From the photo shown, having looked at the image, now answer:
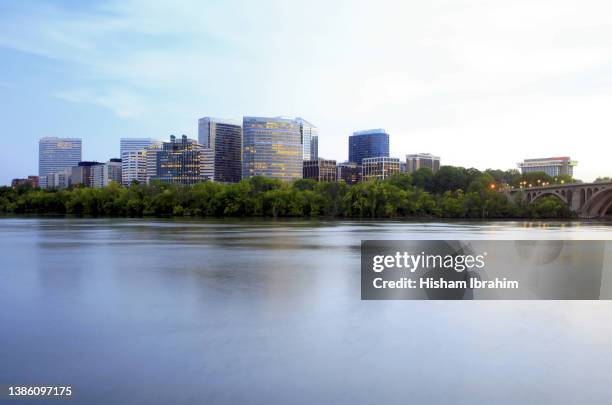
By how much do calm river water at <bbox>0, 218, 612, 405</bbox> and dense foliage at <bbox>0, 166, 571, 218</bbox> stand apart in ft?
278

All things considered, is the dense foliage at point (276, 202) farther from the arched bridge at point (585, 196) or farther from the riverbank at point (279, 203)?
the arched bridge at point (585, 196)

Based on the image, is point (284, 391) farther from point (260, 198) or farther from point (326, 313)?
point (260, 198)

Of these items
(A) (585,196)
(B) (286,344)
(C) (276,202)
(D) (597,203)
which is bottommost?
(B) (286,344)

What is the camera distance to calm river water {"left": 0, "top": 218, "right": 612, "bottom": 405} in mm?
8406

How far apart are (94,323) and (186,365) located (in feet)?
13.6

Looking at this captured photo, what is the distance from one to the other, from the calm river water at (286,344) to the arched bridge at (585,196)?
97882mm

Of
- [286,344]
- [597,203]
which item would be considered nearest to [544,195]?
[597,203]

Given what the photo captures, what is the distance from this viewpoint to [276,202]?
340 ft

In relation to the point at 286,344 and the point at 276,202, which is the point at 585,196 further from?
the point at 286,344

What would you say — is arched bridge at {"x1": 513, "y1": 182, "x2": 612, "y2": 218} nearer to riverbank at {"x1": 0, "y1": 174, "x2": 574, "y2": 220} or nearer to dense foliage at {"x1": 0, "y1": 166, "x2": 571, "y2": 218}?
riverbank at {"x1": 0, "y1": 174, "x2": 574, "y2": 220}

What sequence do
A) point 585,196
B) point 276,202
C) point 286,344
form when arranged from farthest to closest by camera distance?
1. point 585,196
2. point 276,202
3. point 286,344

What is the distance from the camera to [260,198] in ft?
346

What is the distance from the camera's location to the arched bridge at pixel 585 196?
333 ft

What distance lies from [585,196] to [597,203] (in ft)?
14.9
